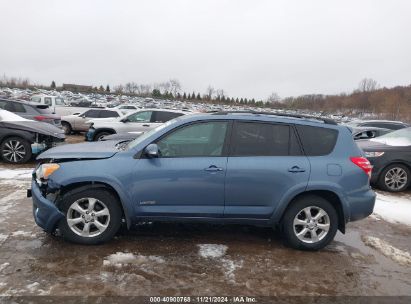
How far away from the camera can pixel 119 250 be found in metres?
4.39

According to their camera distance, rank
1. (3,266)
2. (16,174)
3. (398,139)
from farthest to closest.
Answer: (398,139)
(16,174)
(3,266)

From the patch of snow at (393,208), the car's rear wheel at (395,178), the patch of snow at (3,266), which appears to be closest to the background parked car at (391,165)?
the car's rear wheel at (395,178)

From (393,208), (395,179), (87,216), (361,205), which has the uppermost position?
(361,205)

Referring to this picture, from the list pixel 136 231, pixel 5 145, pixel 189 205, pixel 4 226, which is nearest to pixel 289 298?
pixel 189 205

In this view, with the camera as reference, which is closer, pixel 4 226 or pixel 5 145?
pixel 4 226

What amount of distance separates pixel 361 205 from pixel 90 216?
131 inches

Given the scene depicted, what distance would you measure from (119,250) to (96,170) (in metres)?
0.98

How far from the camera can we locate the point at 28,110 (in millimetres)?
12117

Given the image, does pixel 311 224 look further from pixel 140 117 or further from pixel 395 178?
pixel 140 117

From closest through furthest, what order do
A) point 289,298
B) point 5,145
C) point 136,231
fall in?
point 289,298, point 136,231, point 5,145

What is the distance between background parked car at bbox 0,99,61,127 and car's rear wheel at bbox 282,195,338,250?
9619 millimetres

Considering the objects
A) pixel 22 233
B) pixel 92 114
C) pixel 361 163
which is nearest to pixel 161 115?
pixel 92 114

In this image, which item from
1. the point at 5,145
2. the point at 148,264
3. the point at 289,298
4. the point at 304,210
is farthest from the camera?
the point at 5,145

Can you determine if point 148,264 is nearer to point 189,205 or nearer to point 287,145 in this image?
point 189,205
